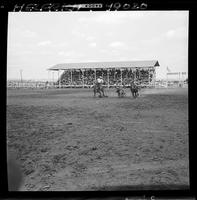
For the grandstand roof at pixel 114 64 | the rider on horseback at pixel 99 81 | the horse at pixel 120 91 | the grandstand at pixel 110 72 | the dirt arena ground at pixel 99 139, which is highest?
the grandstand roof at pixel 114 64

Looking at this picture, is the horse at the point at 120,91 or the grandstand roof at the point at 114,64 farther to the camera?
the horse at the point at 120,91

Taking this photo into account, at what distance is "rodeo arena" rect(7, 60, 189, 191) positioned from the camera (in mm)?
2025

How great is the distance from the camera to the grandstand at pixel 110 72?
2.04 metres

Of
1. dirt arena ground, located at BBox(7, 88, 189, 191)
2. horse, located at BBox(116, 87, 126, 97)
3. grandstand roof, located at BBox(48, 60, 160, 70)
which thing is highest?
grandstand roof, located at BBox(48, 60, 160, 70)

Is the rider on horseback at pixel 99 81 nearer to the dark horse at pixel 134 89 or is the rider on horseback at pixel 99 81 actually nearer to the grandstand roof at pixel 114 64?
the grandstand roof at pixel 114 64

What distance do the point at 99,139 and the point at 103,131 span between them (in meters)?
0.08

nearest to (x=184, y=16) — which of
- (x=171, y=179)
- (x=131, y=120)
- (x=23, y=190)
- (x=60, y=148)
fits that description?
(x=131, y=120)

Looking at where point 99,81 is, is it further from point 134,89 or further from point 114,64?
point 134,89

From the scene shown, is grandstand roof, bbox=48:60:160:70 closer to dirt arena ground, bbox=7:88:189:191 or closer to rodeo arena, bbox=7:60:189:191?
rodeo arena, bbox=7:60:189:191

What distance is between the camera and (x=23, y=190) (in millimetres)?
2037

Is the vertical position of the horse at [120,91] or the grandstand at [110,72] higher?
the grandstand at [110,72]

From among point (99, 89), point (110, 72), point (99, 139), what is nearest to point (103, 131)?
point (99, 139)

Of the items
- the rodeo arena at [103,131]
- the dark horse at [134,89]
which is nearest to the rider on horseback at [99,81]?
the rodeo arena at [103,131]

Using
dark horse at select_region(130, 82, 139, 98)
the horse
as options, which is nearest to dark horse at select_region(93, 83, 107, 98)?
the horse
